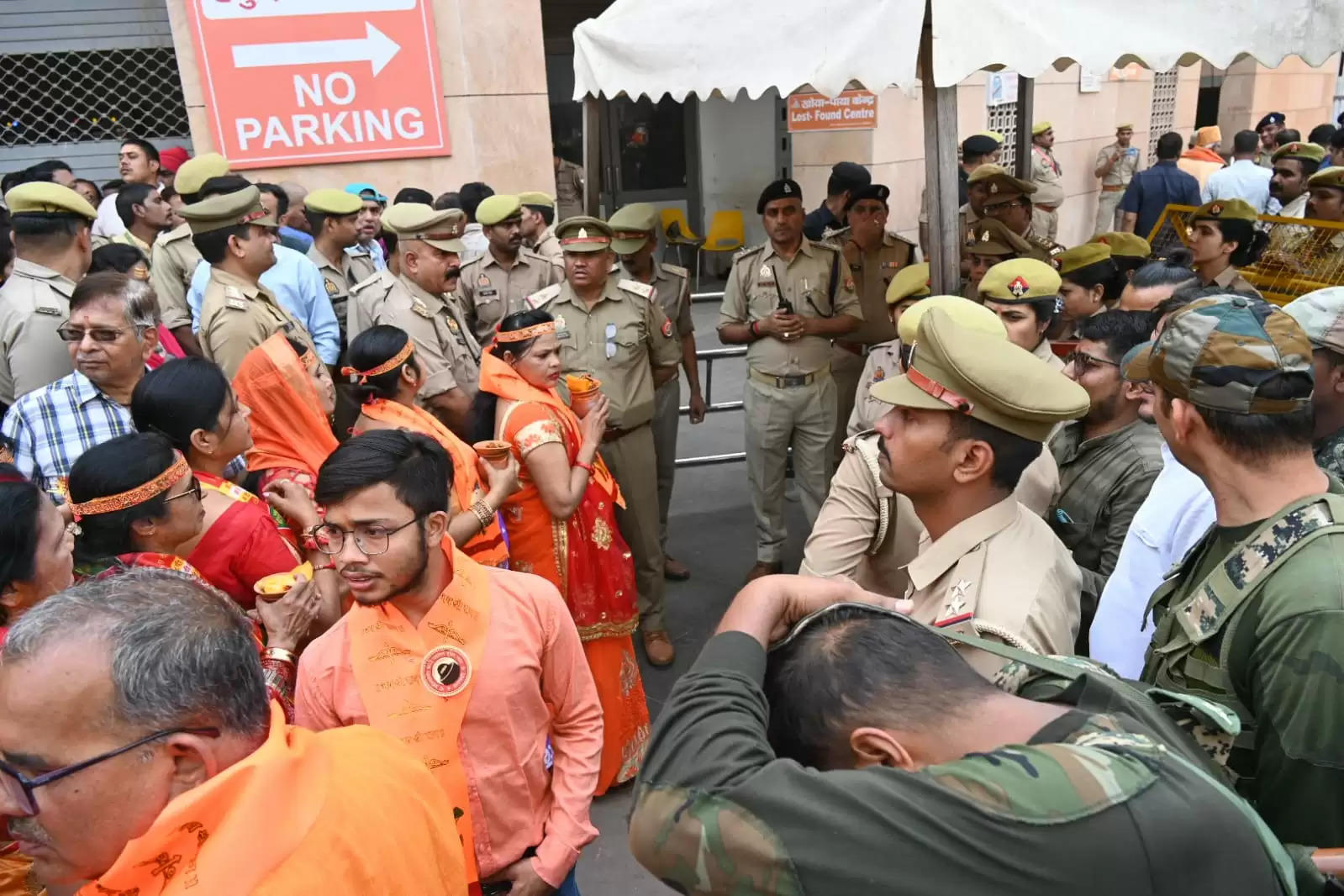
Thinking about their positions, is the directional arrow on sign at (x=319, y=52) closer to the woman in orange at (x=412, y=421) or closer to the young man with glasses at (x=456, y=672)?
the woman in orange at (x=412, y=421)

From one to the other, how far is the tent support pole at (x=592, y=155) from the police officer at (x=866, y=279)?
1.52 meters

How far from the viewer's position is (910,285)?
13.3 ft

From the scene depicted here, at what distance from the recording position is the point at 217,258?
3.83 meters

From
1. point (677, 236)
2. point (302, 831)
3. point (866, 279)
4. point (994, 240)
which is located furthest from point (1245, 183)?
point (302, 831)

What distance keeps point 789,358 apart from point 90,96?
6.67m

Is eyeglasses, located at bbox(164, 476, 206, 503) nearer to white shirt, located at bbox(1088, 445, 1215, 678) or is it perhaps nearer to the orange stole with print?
the orange stole with print

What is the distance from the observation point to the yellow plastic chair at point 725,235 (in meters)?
11.7

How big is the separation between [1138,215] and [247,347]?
8.25 m

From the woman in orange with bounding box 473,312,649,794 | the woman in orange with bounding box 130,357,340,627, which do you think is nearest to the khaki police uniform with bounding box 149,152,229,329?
the woman in orange with bounding box 473,312,649,794

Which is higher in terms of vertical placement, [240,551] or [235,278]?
[235,278]

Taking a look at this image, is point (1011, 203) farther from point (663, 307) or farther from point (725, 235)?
point (725, 235)

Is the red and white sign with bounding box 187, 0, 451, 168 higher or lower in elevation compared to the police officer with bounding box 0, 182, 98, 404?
higher

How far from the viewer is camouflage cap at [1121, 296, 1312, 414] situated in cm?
151

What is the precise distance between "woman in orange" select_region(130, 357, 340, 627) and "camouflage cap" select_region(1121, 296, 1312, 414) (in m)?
2.06
